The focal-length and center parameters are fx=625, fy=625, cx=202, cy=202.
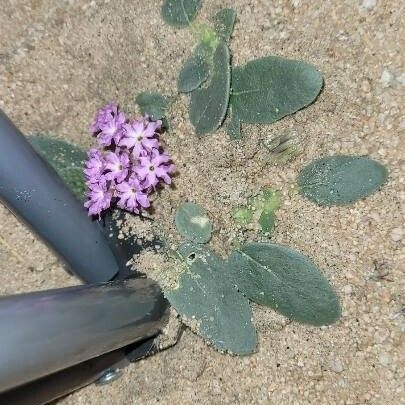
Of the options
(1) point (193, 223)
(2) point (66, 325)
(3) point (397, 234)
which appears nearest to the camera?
(2) point (66, 325)

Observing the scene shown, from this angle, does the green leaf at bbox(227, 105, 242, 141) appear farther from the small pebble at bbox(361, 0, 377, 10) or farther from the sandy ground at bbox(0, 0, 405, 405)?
the small pebble at bbox(361, 0, 377, 10)

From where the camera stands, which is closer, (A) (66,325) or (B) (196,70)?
(A) (66,325)

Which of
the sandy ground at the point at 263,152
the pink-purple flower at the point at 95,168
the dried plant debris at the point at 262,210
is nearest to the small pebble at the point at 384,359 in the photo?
the sandy ground at the point at 263,152

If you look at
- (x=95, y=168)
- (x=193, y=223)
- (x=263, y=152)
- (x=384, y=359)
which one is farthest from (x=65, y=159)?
(x=384, y=359)

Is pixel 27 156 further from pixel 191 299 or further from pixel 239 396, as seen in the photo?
pixel 239 396

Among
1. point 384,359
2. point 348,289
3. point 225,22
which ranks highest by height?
point 225,22

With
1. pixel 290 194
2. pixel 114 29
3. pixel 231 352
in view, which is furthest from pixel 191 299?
pixel 114 29

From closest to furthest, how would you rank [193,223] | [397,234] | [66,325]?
[66,325] → [397,234] → [193,223]

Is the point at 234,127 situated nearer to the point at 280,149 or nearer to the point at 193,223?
the point at 280,149
